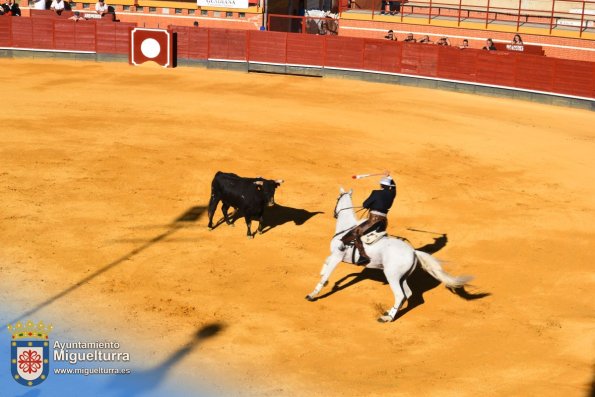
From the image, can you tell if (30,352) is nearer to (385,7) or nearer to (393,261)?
(393,261)

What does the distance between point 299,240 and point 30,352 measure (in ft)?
21.0

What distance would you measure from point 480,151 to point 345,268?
10.7m

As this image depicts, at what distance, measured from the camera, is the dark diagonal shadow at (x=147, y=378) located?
10.6m

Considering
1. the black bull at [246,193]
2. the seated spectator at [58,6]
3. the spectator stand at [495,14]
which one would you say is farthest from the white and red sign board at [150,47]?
the black bull at [246,193]

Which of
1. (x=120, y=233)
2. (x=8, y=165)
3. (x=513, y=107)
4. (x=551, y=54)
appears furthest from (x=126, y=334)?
(x=551, y=54)

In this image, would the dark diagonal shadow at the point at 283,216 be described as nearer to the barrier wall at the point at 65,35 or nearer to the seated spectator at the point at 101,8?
the barrier wall at the point at 65,35

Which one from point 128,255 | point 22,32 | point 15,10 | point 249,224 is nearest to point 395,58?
point 22,32

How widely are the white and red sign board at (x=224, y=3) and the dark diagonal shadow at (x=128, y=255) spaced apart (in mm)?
26164

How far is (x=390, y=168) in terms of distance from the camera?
21.8m

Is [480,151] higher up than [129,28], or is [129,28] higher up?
[129,28]

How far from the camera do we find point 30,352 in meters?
11.1

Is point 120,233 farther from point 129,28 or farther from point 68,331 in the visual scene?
point 129,28

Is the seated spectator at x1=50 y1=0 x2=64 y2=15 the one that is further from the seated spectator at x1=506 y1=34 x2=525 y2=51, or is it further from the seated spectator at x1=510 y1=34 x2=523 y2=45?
the seated spectator at x1=510 y1=34 x2=523 y2=45

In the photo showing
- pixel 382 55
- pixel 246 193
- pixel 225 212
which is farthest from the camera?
pixel 382 55
